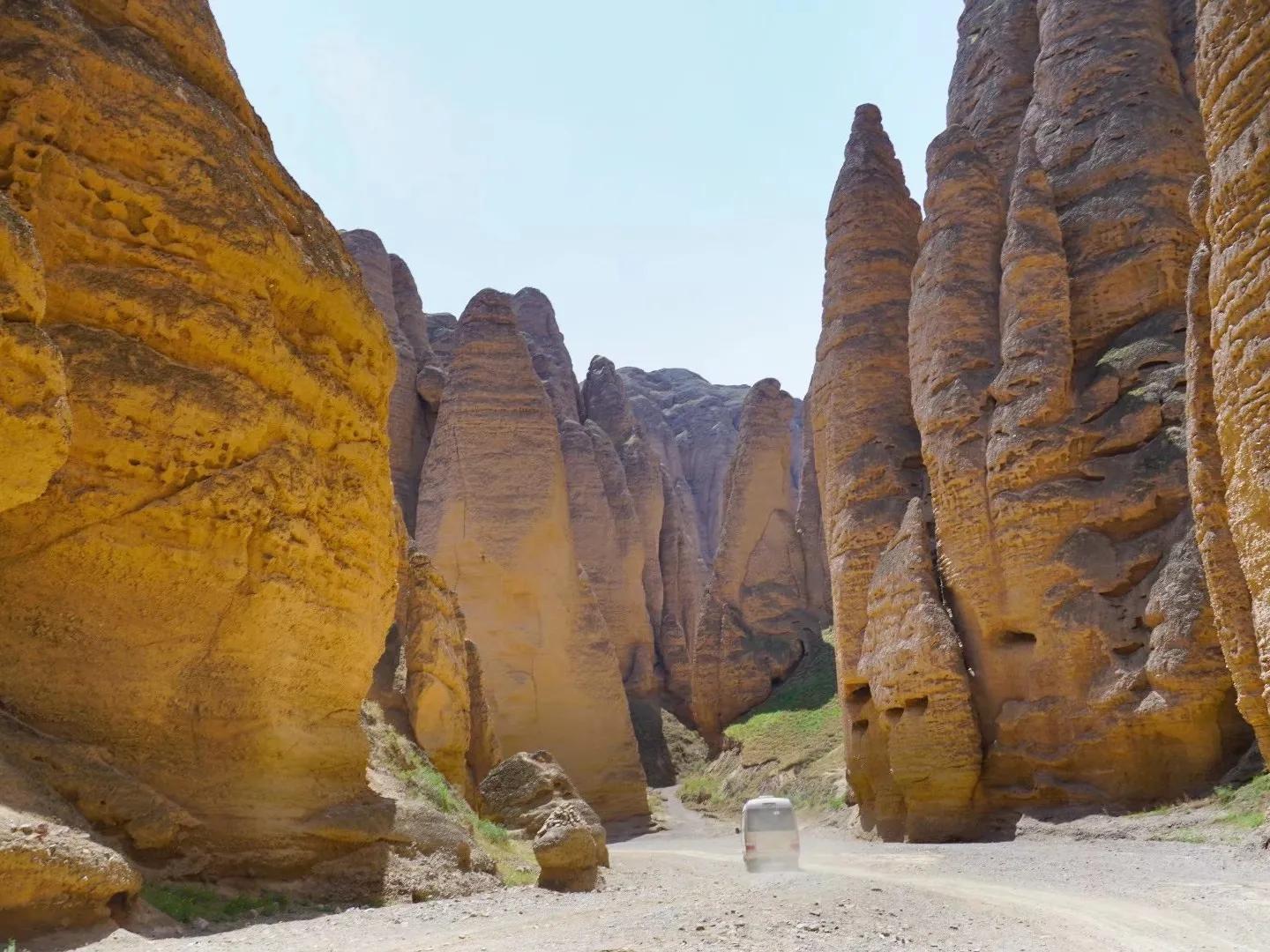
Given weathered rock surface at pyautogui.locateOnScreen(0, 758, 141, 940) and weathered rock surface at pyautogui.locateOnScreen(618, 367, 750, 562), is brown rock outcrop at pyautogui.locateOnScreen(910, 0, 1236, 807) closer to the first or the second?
weathered rock surface at pyautogui.locateOnScreen(0, 758, 141, 940)

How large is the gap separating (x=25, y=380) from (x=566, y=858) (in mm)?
6995

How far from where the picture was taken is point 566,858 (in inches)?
420

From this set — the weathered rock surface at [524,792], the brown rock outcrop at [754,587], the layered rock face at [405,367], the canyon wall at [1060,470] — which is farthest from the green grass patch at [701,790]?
the weathered rock surface at [524,792]

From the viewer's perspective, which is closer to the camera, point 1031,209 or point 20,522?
point 20,522

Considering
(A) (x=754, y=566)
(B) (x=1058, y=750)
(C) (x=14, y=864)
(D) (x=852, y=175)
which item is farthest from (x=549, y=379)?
(C) (x=14, y=864)

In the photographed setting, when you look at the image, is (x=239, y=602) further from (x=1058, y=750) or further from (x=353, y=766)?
(x=1058, y=750)

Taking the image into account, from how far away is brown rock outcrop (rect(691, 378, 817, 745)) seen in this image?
39.2 metres

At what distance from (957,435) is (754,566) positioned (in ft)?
72.7

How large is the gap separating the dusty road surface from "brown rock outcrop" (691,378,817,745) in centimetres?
2661

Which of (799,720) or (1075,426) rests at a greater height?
(1075,426)

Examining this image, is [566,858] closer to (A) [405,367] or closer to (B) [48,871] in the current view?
(B) [48,871]

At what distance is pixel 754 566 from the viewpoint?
43.0 m

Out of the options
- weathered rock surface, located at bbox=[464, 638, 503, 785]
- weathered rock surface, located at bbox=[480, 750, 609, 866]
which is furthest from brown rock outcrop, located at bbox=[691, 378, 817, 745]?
weathered rock surface, located at bbox=[480, 750, 609, 866]

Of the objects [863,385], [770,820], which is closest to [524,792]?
[770,820]
